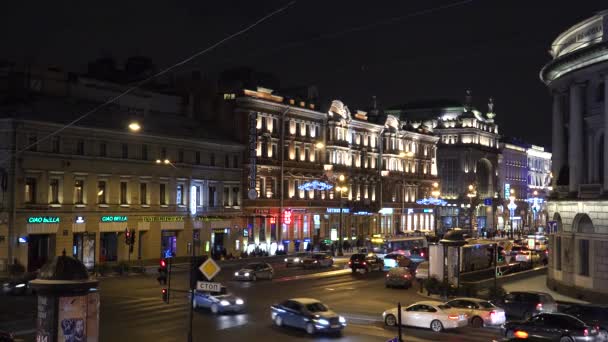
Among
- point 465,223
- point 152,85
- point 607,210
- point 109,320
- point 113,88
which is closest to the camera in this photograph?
point 109,320

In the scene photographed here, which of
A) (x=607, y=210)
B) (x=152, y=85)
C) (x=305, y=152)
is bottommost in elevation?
(x=607, y=210)

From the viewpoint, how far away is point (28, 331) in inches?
1193

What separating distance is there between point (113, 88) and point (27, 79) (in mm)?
10062

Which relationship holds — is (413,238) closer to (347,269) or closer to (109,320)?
(347,269)

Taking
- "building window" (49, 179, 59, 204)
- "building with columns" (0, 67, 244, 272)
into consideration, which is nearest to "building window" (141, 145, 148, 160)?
"building with columns" (0, 67, 244, 272)

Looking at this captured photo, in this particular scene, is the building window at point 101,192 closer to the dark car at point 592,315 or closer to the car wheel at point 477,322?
the car wheel at point 477,322

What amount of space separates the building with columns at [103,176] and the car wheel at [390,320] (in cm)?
3033

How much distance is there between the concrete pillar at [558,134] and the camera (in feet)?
165

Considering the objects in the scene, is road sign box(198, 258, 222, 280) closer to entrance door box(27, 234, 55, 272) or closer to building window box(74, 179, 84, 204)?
entrance door box(27, 234, 55, 272)

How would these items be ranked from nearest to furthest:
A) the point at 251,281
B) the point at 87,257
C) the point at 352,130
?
the point at 251,281
the point at 87,257
the point at 352,130

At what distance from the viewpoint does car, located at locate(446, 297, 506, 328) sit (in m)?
33.8

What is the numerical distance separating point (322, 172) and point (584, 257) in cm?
4851

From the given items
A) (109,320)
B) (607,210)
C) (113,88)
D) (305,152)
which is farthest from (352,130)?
(109,320)

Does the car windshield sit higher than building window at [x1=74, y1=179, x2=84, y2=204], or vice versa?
building window at [x1=74, y1=179, x2=84, y2=204]
